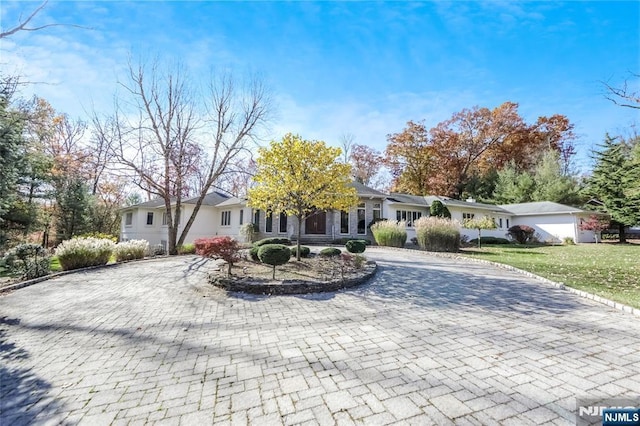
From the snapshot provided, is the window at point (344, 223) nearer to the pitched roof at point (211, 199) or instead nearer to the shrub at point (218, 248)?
the pitched roof at point (211, 199)

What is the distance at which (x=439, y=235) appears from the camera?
14.6 metres

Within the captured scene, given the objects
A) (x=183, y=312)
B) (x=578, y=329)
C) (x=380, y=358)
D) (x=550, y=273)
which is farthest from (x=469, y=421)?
(x=550, y=273)

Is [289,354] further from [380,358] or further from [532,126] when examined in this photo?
[532,126]

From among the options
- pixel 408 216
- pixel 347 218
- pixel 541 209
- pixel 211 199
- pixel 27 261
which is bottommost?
pixel 27 261

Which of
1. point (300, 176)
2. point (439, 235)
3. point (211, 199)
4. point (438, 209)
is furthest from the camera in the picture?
point (211, 199)

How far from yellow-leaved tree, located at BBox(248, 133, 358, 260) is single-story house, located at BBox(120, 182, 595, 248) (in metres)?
8.91

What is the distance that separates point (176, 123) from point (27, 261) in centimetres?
985

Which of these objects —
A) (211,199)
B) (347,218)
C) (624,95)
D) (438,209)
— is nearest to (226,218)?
(211,199)

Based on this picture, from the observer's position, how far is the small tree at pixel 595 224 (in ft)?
71.8

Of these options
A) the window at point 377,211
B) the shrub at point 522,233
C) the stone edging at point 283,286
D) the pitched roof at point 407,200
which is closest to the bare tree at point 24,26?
the stone edging at point 283,286

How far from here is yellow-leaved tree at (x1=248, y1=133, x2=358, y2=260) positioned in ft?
29.8

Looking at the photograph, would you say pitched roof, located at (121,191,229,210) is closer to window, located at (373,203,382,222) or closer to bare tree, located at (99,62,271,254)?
bare tree, located at (99,62,271,254)

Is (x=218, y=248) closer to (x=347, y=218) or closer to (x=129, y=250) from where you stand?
(x=129, y=250)

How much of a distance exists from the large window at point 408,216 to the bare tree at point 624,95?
531 inches
